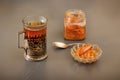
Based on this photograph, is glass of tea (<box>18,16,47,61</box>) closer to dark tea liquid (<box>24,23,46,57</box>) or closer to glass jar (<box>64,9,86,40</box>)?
dark tea liquid (<box>24,23,46,57</box>)

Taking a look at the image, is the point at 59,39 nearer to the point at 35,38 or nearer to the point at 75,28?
the point at 75,28

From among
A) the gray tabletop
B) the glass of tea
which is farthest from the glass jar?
the glass of tea

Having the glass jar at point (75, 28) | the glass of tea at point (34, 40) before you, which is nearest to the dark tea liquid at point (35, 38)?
the glass of tea at point (34, 40)

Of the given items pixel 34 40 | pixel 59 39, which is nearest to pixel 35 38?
pixel 34 40

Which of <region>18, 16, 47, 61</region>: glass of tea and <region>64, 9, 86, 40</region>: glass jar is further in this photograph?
<region>64, 9, 86, 40</region>: glass jar

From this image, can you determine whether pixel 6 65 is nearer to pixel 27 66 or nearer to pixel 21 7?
pixel 27 66

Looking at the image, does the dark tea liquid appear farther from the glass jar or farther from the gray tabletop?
the glass jar
